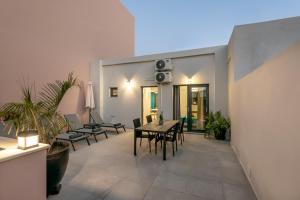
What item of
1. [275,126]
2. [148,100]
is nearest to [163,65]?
[148,100]

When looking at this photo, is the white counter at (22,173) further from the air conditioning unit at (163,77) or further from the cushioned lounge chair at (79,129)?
the air conditioning unit at (163,77)

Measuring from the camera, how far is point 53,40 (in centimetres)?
609

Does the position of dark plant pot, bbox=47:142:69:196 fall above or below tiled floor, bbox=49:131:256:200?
above

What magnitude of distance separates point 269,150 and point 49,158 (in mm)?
2824

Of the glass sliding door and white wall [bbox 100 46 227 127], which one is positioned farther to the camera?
the glass sliding door

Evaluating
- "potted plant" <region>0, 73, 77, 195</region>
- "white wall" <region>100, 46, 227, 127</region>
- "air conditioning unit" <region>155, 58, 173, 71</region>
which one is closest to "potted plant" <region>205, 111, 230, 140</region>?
"white wall" <region>100, 46, 227, 127</region>

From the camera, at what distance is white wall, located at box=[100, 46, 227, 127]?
5.75 meters

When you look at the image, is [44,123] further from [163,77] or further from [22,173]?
[163,77]

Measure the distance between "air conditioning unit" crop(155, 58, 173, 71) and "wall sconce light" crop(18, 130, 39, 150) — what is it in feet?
17.4

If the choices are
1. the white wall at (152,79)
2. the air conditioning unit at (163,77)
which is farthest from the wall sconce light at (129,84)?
the air conditioning unit at (163,77)

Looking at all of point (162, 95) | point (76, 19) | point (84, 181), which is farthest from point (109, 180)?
point (76, 19)

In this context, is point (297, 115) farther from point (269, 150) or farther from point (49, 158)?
point (49, 158)

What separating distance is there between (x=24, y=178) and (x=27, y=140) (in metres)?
0.38

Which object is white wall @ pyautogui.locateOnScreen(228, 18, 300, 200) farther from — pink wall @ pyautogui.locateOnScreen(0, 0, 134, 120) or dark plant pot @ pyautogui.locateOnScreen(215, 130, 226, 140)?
pink wall @ pyautogui.locateOnScreen(0, 0, 134, 120)
